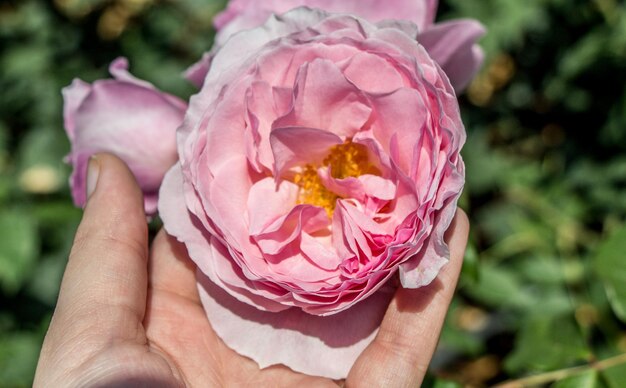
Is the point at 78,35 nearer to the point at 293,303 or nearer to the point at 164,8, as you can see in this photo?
the point at 164,8

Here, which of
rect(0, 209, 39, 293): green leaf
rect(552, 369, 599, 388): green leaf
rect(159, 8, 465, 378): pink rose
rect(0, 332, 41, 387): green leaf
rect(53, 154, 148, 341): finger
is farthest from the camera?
rect(0, 332, 41, 387): green leaf

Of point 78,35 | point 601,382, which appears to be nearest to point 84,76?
point 78,35

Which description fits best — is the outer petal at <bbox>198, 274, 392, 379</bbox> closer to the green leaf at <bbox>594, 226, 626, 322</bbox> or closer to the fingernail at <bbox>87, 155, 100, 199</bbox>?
the fingernail at <bbox>87, 155, 100, 199</bbox>

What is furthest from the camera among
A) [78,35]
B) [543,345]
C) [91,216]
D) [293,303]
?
[78,35]

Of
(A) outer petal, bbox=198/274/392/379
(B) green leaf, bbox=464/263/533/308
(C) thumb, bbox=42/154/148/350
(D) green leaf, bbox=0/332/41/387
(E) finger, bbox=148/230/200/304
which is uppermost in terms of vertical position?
(C) thumb, bbox=42/154/148/350

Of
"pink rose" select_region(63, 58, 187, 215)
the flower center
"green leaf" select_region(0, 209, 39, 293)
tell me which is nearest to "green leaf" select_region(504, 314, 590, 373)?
the flower center

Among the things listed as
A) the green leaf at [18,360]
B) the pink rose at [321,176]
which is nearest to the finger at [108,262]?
the pink rose at [321,176]

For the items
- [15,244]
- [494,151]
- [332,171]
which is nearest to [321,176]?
[332,171]
